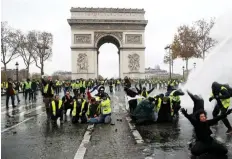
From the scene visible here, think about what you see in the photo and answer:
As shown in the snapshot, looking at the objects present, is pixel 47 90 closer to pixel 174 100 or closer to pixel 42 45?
pixel 174 100

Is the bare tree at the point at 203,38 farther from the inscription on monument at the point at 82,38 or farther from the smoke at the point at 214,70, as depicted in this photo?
the smoke at the point at 214,70

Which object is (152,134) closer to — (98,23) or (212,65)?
(212,65)

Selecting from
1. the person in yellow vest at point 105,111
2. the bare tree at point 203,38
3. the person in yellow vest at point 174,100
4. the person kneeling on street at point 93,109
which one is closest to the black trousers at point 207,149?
the person in yellow vest at point 174,100

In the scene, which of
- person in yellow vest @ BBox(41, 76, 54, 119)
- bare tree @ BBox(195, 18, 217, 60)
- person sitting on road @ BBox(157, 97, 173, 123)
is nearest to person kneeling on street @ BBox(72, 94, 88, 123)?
person in yellow vest @ BBox(41, 76, 54, 119)

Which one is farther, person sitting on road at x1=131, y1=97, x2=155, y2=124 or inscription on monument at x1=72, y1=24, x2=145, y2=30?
inscription on monument at x1=72, y1=24, x2=145, y2=30

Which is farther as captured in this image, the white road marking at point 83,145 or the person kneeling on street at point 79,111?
the person kneeling on street at point 79,111

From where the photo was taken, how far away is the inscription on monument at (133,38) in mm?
60969

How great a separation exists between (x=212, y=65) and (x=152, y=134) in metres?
6.06

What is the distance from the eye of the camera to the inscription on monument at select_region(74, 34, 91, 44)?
6012cm

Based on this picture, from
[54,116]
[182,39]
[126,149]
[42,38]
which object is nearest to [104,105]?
[54,116]

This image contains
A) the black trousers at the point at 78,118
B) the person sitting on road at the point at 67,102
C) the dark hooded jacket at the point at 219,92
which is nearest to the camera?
the dark hooded jacket at the point at 219,92

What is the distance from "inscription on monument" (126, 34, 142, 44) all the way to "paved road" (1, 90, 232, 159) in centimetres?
4910

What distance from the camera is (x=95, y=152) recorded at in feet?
25.1

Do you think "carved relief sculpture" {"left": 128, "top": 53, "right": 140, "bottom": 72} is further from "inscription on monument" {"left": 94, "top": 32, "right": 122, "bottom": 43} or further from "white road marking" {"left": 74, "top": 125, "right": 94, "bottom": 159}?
Answer: "white road marking" {"left": 74, "top": 125, "right": 94, "bottom": 159}
